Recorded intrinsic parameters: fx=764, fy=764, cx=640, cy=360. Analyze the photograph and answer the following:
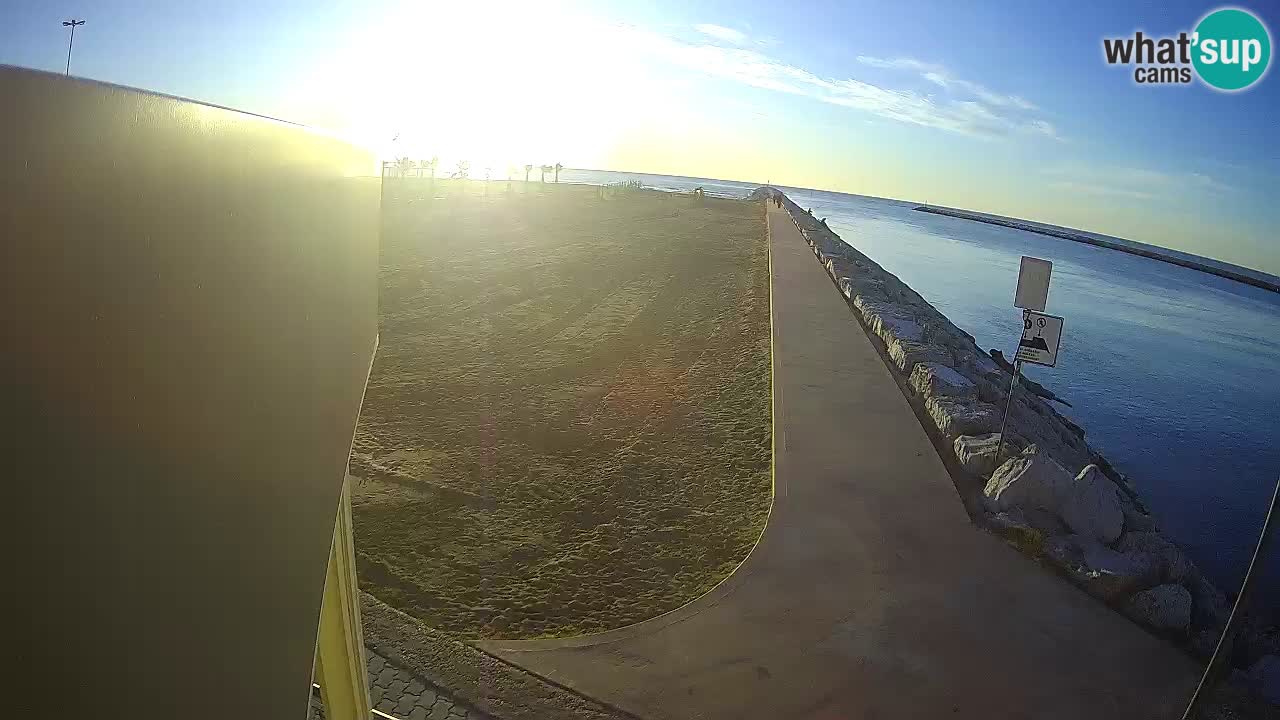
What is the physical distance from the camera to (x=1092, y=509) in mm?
5703

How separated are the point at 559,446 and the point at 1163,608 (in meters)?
5.23

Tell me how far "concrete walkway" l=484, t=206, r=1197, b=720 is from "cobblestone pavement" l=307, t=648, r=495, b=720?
1.49 feet

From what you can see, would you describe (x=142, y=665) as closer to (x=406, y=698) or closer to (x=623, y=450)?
(x=406, y=698)

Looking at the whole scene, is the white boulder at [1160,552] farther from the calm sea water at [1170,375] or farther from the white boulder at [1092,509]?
the calm sea water at [1170,375]

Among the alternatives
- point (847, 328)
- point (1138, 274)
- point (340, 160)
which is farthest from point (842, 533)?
point (1138, 274)

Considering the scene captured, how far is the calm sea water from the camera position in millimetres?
10828

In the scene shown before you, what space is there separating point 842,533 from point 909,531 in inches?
20.1

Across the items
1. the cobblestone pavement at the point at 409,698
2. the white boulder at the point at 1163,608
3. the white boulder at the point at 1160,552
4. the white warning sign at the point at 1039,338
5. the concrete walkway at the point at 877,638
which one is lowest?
the cobblestone pavement at the point at 409,698

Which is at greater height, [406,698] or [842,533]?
[842,533]

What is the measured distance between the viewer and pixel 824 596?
192 inches

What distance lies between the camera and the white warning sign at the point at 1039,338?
6398 mm

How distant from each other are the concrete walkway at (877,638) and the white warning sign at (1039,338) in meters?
1.36

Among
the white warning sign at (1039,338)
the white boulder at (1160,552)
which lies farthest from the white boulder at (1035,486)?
the white warning sign at (1039,338)

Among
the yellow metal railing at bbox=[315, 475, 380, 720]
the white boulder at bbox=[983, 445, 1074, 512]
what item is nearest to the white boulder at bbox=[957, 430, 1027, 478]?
the white boulder at bbox=[983, 445, 1074, 512]
